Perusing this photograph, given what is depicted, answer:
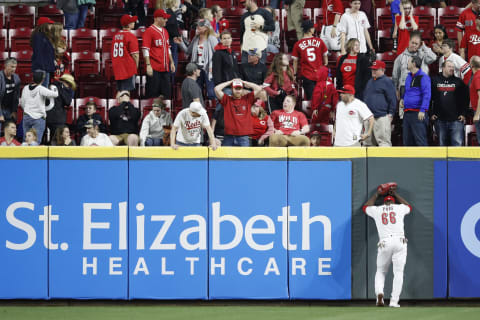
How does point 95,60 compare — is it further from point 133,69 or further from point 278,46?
point 278,46

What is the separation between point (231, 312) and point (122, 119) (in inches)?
175

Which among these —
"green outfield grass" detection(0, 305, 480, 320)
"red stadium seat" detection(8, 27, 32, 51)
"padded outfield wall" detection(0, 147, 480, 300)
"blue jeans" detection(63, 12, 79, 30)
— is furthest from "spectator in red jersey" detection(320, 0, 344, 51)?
"green outfield grass" detection(0, 305, 480, 320)

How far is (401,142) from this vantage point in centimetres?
1609

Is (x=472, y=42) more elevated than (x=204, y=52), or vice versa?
(x=472, y=42)

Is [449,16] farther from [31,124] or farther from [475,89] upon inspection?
[31,124]

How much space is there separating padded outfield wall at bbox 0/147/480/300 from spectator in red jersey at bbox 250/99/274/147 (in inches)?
58.5

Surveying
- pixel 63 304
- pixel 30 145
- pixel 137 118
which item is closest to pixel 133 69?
pixel 137 118

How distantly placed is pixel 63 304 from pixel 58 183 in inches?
71.0

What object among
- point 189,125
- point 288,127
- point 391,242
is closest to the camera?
point 391,242

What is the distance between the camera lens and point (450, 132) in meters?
15.1

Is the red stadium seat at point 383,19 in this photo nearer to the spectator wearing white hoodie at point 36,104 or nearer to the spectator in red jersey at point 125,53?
the spectator in red jersey at point 125,53

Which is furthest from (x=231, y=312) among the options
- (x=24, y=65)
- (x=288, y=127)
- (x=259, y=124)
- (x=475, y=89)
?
(x=24, y=65)

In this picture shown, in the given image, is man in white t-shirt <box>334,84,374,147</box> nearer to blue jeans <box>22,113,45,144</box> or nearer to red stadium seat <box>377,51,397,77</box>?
red stadium seat <box>377,51,397,77</box>

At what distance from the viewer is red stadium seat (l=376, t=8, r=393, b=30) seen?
19.2m
